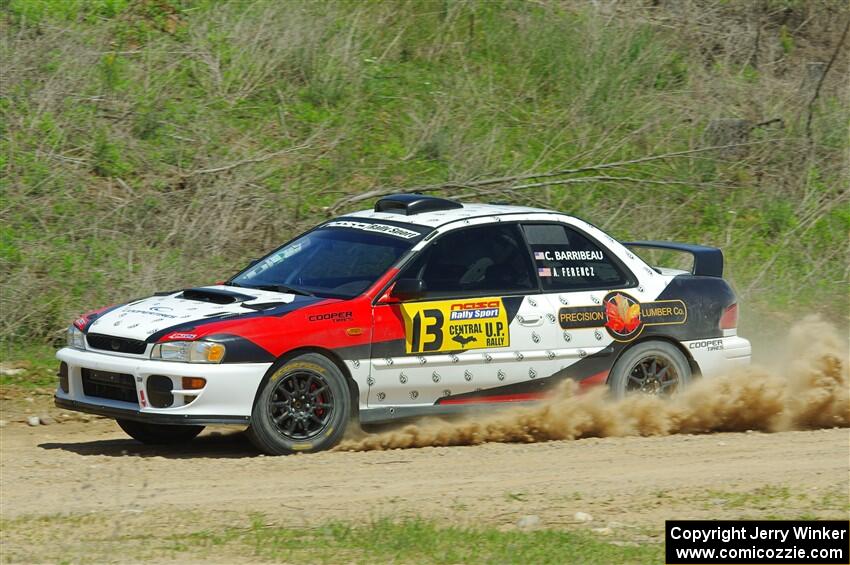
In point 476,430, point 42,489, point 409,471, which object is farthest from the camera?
point 476,430

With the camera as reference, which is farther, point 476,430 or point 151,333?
point 476,430

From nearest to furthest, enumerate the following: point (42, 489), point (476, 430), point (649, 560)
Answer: point (649, 560) → point (42, 489) → point (476, 430)

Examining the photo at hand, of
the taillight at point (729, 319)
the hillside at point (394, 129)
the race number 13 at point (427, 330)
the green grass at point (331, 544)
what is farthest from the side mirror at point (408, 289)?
the hillside at point (394, 129)

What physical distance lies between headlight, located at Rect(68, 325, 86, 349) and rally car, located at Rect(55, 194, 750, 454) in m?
0.02

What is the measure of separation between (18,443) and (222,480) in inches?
93.3

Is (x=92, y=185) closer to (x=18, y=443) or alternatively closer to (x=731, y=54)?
(x=18, y=443)

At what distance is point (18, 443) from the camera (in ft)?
29.6

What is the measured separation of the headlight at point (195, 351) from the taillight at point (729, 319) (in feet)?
13.4

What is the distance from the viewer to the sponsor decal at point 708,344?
31.1 feet

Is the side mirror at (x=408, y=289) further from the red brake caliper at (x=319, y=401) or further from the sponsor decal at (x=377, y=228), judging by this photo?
the red brake caliper at (x=319, y=401)

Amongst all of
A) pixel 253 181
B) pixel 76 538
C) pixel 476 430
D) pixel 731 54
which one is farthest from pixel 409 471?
pixel 731 54

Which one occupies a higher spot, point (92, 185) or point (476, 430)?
point (92, 185)

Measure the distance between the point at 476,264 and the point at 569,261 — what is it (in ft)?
2.59

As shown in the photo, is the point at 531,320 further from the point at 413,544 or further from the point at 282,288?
the point at 413,544
